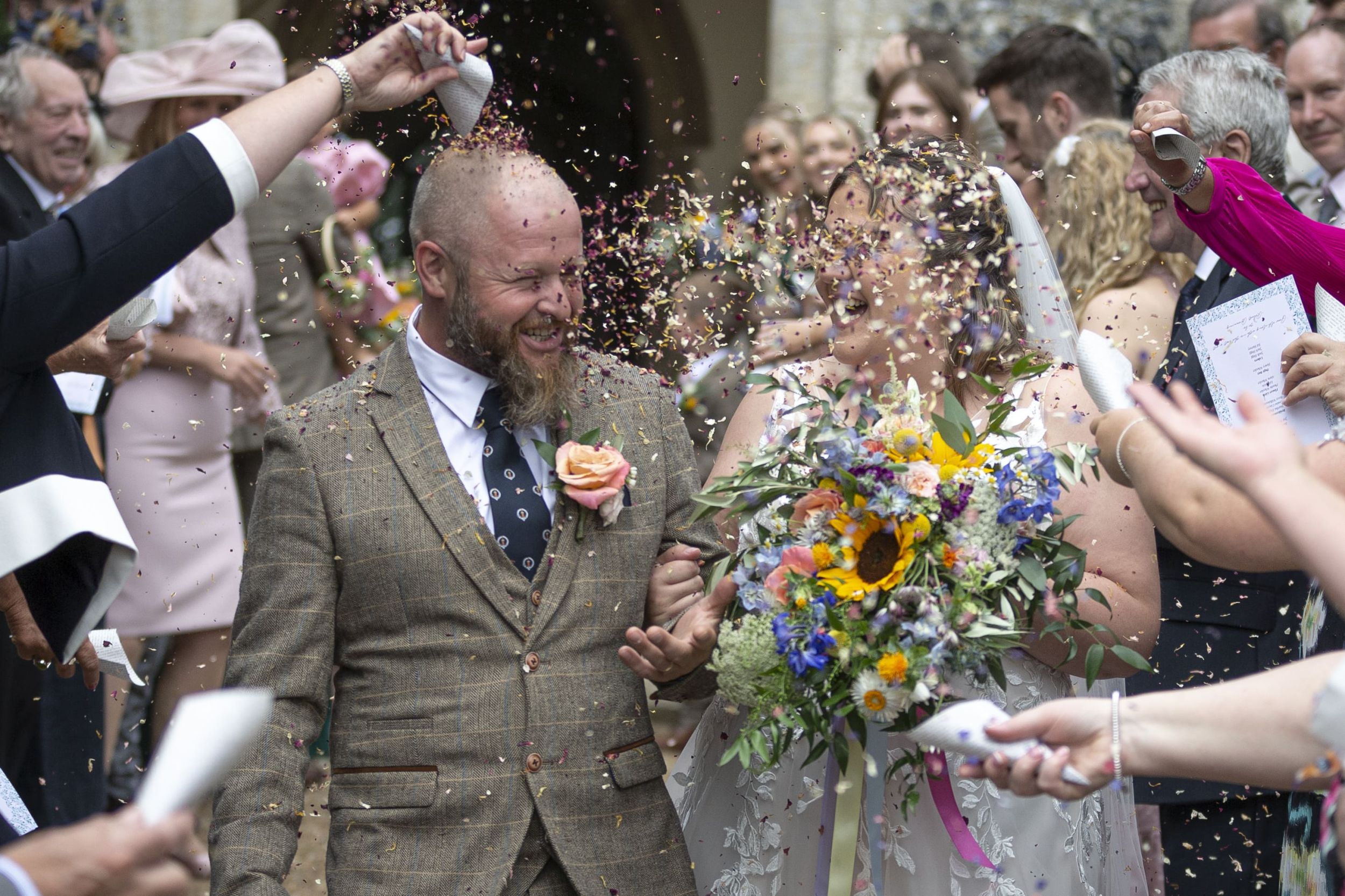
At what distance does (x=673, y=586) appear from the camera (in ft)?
9.91

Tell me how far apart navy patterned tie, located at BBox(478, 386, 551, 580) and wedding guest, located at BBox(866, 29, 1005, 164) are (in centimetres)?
336

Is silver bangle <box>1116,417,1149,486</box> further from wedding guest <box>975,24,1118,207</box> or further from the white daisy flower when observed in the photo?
wedding guest <box>975,24,1118,207</box>

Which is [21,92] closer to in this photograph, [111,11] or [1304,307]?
[111,11]

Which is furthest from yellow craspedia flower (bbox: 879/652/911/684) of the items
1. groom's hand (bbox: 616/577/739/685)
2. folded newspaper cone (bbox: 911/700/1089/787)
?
groom's hand (bbox: 616/577/739/685)

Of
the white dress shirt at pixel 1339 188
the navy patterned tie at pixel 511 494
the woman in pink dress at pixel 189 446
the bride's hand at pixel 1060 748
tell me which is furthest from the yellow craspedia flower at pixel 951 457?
the woman in pink dress at pixel 189 446

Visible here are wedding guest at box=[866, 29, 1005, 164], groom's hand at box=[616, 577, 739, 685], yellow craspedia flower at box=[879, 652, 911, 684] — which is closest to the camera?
yellow craspedia flower at box=[879, 652, 911, 684]

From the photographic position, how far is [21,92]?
504cm

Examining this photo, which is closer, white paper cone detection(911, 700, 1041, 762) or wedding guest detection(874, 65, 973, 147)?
white paper cone detection(911, 700, 1041, 762)

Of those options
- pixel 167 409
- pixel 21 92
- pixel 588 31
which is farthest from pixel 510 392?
pixel 588 31

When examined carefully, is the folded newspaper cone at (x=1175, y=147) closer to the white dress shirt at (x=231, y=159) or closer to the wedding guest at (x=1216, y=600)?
the wedding guest at (x=1216, y=600)

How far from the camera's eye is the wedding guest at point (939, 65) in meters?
6.16

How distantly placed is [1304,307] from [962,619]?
1.25 metres

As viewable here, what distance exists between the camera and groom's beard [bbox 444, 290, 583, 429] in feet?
9.96

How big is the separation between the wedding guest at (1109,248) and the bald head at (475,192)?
2.02 m
